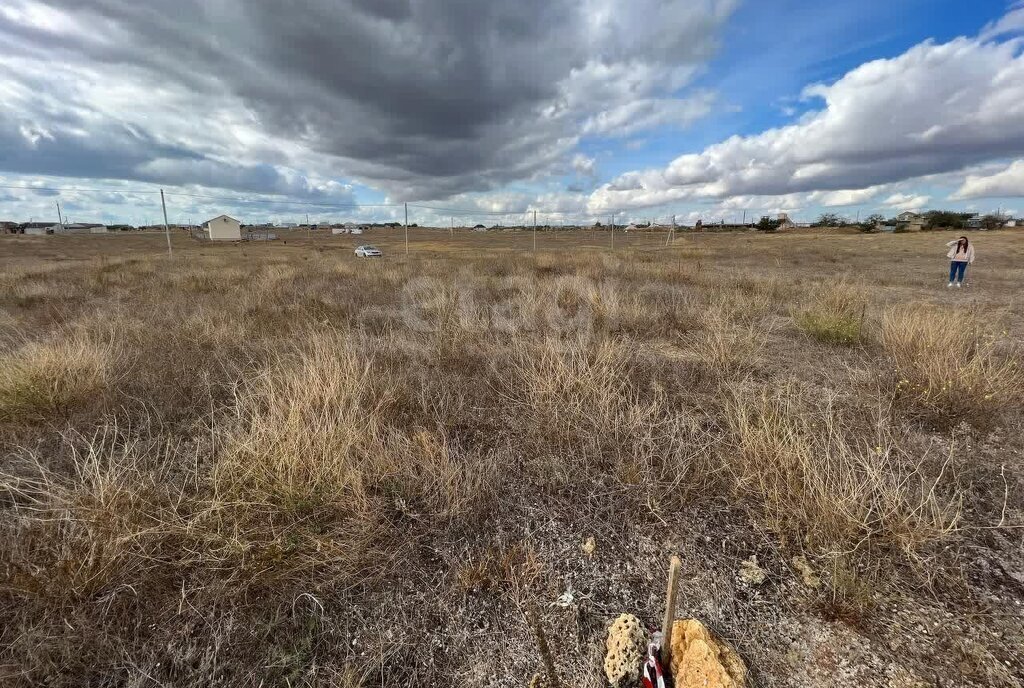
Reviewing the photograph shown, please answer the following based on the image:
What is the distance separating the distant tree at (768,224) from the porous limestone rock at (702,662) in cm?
7941

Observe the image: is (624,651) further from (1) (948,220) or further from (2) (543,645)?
(1) (948,220)

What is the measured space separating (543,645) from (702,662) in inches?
25.6

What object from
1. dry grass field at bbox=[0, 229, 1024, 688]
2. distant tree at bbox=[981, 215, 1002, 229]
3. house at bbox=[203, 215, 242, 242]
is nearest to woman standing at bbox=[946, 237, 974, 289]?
dry grass field at bbox=[0, 229, 1024, 688]

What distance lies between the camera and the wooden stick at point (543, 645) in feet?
5.62

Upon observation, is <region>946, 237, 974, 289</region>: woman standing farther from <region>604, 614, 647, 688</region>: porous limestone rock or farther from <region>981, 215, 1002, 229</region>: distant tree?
<region>981, 215, 1002, 229</region>: distant tree

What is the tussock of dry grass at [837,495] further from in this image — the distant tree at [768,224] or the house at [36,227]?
the house at [36,227]

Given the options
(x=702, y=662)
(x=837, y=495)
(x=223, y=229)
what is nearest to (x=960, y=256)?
(x=837, y=495)

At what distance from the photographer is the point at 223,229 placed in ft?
241

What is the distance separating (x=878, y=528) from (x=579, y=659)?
71.8 inches

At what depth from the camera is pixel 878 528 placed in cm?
229

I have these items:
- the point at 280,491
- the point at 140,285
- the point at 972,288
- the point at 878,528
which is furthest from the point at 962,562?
the point at 140,285

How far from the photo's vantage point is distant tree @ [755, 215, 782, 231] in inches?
2657

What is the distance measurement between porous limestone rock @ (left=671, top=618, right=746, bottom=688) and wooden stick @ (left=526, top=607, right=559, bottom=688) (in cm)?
48

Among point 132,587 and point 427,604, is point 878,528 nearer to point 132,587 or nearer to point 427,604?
point 427,604
